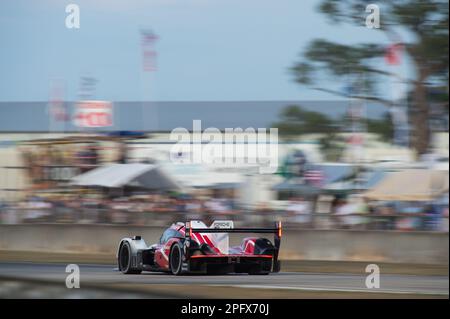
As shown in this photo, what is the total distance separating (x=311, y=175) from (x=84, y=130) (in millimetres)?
7111

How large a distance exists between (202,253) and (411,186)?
7388 mm

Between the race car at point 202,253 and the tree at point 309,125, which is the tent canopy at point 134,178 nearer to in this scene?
the tree at point 309,125

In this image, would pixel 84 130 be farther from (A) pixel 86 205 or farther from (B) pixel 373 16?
(B) pixel 373 16

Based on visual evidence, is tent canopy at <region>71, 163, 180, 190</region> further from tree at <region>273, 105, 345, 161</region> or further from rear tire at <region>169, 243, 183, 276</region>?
rear tire at <region>169, 243, 183, 276</region>

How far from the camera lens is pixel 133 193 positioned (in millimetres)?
21562

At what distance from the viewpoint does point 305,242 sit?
21.0 meters

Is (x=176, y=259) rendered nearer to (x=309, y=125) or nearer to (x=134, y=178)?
(x=134, y=178)

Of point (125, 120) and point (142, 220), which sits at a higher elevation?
point (125, 120)

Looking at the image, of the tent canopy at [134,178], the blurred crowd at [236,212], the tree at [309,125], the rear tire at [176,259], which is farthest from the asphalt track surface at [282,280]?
the tree at [309,125]

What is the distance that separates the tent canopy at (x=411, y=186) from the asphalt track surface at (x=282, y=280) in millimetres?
3849

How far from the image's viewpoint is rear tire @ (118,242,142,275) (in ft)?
47.8

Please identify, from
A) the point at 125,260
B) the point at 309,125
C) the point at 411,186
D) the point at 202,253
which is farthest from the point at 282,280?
the point at 309,125

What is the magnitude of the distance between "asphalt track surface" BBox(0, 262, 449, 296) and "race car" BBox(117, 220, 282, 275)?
142 mm
